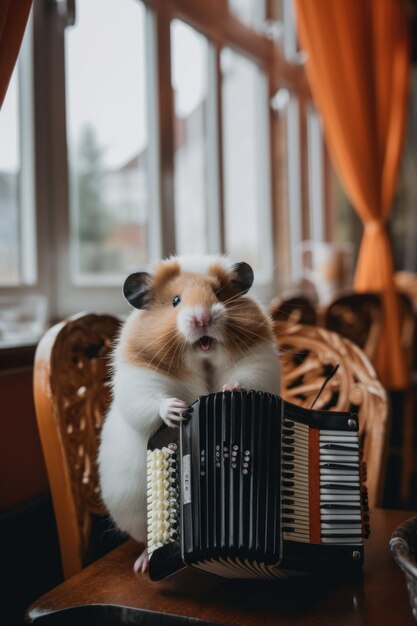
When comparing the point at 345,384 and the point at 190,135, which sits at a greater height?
the point at 190,135

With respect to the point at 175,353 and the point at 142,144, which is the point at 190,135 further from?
the point at 175,353

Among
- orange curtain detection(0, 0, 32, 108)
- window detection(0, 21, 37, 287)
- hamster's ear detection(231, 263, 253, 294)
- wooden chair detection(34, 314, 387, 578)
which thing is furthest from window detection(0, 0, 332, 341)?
hamster's ear detection(231, 263, 253, 294)

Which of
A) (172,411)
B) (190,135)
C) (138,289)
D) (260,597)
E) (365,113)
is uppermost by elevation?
(365,113)

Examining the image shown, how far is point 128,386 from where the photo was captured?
0.79 m

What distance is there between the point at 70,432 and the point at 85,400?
0.24 feet

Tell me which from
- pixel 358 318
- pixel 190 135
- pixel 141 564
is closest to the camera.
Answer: pixel 141 564

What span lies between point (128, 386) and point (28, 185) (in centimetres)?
120

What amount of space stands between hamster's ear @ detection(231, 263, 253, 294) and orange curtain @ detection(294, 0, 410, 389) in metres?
2.41

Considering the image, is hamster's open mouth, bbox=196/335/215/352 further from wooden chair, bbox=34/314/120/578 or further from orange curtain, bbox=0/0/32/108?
orange curtain, bbox=0/0/32/108

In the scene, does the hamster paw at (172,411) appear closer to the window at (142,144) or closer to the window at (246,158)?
the window at (142,144)

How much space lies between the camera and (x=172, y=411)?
0.76 m

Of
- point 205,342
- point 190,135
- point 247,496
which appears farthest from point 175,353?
point 190,135

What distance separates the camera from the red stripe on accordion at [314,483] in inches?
31.2

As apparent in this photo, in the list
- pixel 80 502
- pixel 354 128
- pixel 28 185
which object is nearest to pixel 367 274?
pixel 354 128
